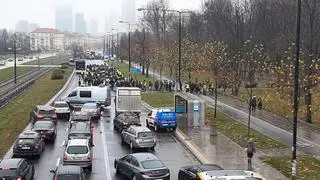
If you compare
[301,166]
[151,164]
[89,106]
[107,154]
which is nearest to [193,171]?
[151,164]

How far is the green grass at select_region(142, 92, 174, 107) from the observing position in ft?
160

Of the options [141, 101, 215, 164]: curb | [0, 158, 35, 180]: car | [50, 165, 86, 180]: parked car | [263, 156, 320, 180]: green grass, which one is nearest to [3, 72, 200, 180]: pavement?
[141, 101, 215, 164]: curb

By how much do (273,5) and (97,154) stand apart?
63760mm

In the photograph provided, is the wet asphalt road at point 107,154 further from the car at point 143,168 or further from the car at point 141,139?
the car at point 143,168

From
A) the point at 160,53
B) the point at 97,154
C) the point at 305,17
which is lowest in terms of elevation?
the point at 97,154

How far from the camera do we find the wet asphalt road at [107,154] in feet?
76.3

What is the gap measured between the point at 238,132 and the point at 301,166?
9.52 m

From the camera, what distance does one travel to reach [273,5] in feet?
279

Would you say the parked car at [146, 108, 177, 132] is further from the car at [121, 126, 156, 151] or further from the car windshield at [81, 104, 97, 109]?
the car windshield at [81, 104, 97, 109]

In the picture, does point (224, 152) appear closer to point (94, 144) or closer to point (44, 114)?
point (94, 144)

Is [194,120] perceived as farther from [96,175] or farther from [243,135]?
[96,175]

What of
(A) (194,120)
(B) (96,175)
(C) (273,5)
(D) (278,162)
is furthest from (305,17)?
(B) (96,175)

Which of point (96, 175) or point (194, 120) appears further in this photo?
point (194, 120)

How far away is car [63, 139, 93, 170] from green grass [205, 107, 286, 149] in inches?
379
